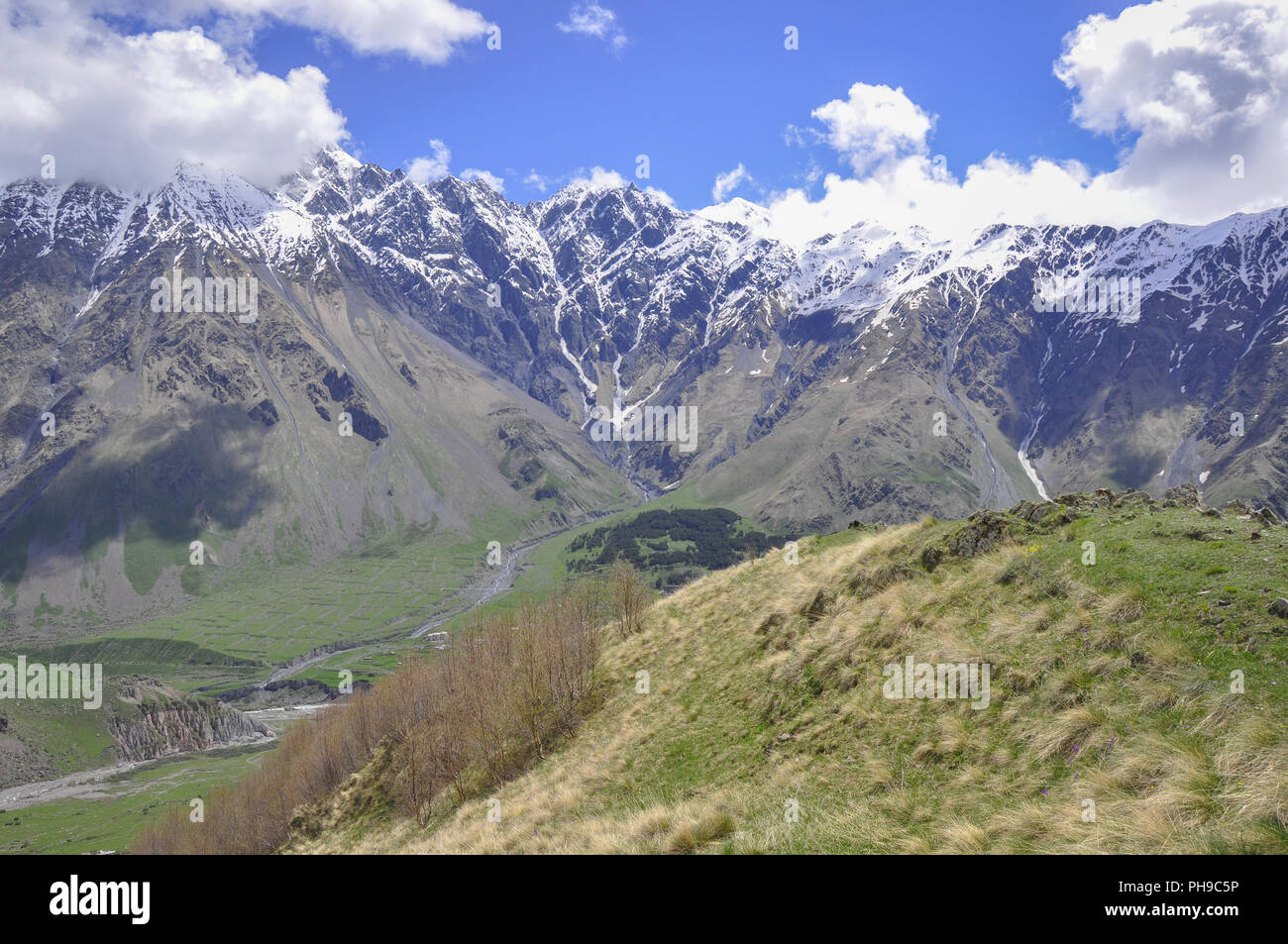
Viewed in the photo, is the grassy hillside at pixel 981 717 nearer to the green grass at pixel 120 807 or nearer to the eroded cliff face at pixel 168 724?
the green grass at pixel 120 807

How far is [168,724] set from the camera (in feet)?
611

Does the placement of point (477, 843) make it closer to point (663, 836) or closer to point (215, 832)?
point (663, 836)

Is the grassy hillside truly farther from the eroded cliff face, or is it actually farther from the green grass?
the eroded cliff face

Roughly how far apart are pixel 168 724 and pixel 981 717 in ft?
754

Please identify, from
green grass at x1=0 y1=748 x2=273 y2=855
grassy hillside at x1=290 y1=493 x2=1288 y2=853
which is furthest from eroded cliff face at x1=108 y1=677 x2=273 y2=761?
grassy hillside at x1=290 y1=493 x2=1288 y2=853

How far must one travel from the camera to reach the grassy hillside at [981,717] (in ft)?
35.4

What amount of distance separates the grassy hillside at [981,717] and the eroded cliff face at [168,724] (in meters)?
202

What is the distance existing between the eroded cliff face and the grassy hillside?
202252mm

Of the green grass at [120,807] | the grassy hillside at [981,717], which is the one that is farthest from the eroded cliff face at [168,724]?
the grassy hillside at [981,717]

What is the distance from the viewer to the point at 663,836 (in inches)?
535

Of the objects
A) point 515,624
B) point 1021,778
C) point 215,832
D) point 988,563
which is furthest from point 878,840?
point 215,832

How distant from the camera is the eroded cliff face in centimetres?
18038

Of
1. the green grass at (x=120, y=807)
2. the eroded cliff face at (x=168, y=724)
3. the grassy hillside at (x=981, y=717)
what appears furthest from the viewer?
the eroded cliff face at (x=168, y=724)

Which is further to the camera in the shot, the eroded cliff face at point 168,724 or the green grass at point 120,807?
the eroded cliff face at point 168,724
